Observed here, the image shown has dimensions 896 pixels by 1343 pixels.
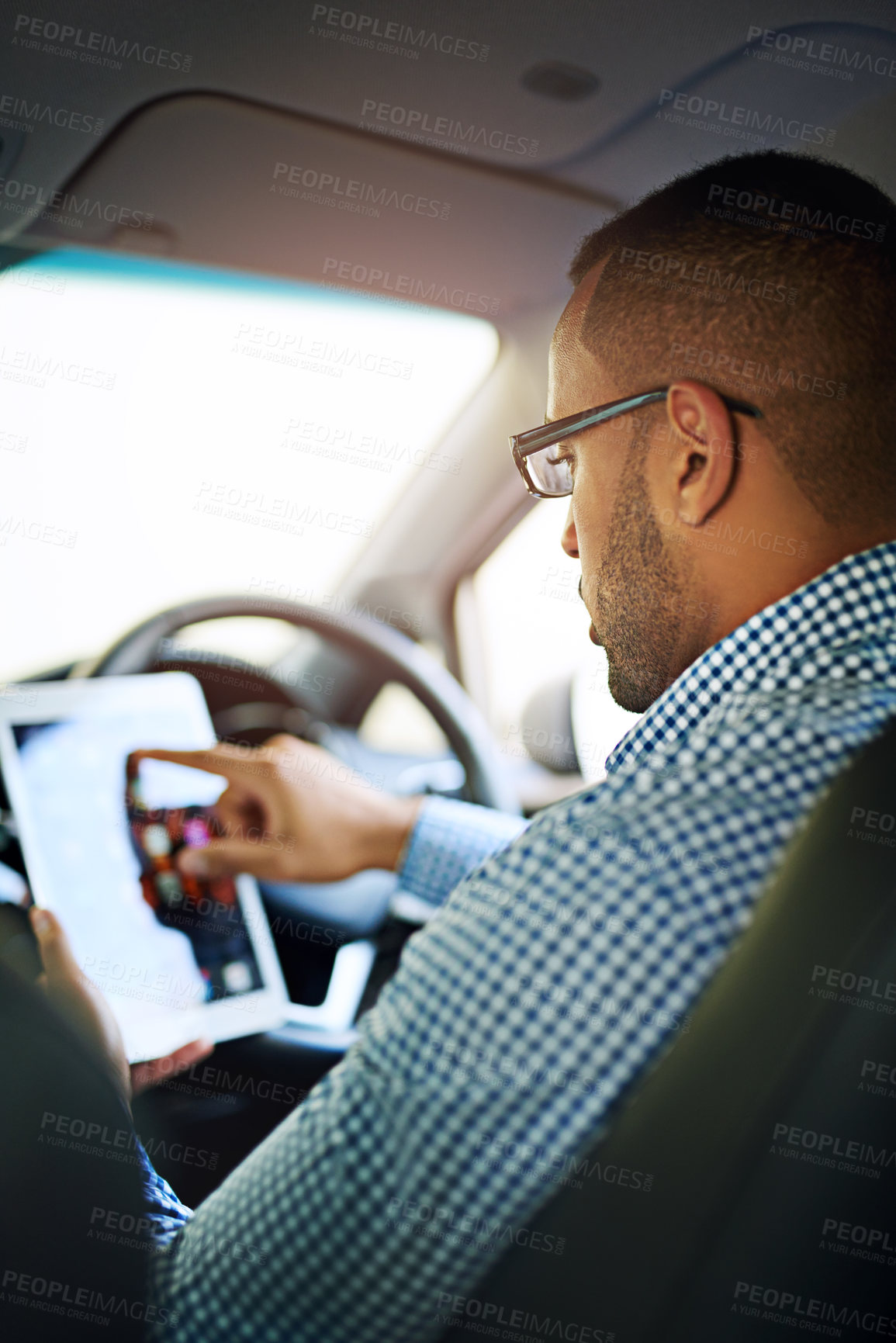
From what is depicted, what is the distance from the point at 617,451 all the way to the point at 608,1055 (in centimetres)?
67

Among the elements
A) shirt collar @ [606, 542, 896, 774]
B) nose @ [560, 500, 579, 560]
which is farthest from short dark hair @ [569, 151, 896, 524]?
nose @ [560, 500, 579, 560]

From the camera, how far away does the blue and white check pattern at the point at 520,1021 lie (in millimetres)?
688

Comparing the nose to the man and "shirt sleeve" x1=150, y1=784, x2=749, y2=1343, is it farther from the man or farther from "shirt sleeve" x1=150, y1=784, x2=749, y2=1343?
"shirt sleeve" x1=150, y1=784, x2=749, y2=1343

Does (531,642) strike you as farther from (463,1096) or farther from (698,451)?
(463,1096)

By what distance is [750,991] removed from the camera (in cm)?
67

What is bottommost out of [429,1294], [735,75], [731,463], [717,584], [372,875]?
[429,1294]

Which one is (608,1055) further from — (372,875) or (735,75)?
(735,75)

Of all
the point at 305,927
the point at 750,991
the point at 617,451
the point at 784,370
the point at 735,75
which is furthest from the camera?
the point at 305,927

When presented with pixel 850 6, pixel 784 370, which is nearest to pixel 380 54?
pixel 850 6

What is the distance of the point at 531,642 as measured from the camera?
2789 mm

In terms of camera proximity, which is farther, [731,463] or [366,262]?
[366,262]

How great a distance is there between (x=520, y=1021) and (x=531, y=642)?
213 centimetres

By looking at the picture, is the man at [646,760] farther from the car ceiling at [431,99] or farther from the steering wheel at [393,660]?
the steering wheel at [393,660]

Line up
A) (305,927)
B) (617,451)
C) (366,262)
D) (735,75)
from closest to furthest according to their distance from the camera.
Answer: (617,451), (735,75), (305,927), (366,262)
